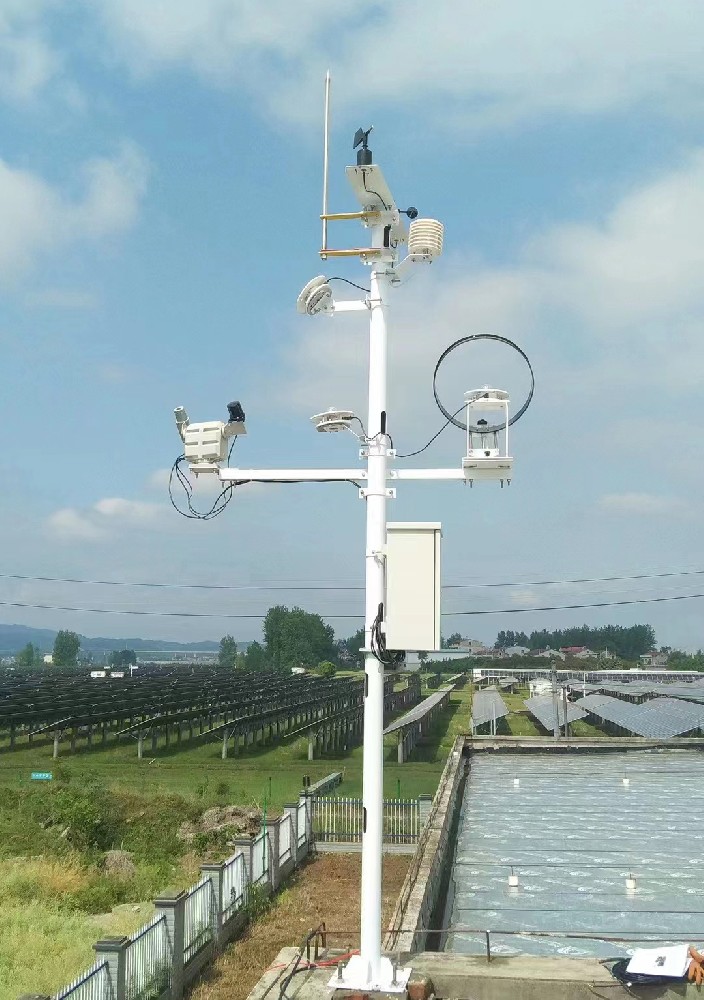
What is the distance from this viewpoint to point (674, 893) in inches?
479

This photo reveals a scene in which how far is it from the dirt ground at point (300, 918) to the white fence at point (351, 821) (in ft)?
3.36

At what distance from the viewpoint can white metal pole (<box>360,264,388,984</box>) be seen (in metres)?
7.37

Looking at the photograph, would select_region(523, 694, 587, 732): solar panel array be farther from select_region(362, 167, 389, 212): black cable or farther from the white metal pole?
select_region(362, 167, 389, 212): black cable

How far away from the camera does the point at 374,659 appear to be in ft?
25.3

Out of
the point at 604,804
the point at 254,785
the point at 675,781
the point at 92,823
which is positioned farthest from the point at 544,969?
the point at 254,785

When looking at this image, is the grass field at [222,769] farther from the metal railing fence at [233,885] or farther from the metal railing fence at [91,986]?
the metal railing fence at [91,986]

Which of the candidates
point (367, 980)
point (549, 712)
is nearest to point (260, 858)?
point (367, 980)

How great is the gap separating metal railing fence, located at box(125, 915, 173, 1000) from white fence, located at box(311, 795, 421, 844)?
11117 millimetres

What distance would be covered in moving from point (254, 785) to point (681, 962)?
2705 cm

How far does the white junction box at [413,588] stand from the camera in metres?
7.80

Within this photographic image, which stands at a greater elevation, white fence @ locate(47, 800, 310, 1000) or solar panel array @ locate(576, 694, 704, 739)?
solar panel array @ locate(576, 694, 704, 739)

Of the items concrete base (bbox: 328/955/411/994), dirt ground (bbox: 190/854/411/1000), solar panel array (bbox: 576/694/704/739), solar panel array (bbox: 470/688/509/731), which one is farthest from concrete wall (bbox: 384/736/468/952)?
solar panel array (bbox: 470/688/509/731)

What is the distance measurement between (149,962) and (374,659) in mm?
6649

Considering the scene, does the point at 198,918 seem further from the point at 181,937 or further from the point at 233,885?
the point at 233,885
